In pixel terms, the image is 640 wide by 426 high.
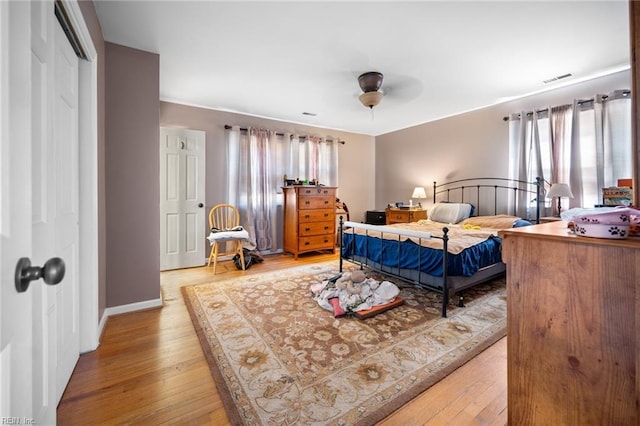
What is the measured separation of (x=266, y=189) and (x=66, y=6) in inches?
134

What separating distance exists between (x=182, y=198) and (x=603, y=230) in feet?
14.2

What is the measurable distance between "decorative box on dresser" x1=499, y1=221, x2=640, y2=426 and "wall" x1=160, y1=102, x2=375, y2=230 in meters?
4.10

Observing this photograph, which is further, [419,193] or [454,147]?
[419,193]

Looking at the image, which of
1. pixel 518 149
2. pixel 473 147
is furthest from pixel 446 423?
pixel 473 147

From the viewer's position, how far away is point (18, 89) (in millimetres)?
592

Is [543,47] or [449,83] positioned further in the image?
[449,83]

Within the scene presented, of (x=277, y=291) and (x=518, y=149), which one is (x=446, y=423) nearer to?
(x=277, y=291)

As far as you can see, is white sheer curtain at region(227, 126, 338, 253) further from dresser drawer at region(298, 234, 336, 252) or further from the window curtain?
the window curtain

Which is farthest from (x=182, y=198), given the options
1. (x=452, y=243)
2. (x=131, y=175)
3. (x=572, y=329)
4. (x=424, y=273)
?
(x=572, y=329)

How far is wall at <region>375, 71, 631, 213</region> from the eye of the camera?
3.54 metres

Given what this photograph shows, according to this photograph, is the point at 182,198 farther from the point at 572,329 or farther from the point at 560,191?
the point at 560,191

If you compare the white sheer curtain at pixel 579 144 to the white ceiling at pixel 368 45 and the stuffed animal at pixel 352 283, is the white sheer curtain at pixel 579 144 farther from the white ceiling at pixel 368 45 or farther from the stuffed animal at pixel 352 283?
the stuffed animal at pixel 352 283

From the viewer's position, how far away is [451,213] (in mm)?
4168

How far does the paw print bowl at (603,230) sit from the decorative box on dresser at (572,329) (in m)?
0.03
